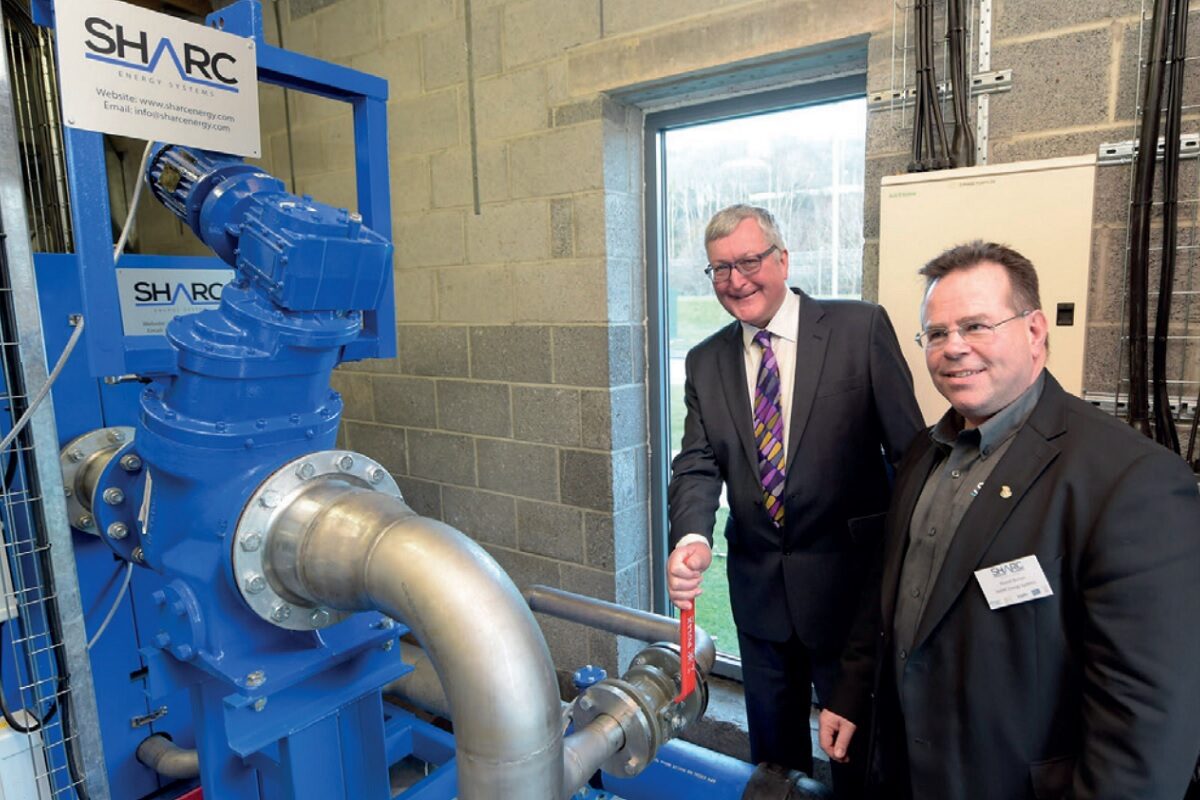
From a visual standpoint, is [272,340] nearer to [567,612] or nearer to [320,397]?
[320,397]

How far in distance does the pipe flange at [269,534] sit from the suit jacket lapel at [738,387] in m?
0.94

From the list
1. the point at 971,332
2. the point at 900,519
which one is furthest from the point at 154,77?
the point at 900,519

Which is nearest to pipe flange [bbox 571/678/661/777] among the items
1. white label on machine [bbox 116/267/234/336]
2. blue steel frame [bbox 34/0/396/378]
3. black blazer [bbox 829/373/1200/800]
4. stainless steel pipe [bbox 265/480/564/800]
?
stainless steel pipe [bbox 265/480/564/800]

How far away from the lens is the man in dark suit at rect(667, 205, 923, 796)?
155cm

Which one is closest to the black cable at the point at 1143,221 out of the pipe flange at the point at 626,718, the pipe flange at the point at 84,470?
the pipe flange at the point at 626,718

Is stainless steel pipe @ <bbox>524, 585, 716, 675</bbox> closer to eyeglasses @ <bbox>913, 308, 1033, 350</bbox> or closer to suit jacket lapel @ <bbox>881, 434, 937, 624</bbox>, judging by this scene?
suit jacket lapel @ <bbox>881, 434, 937, 624</bbox>

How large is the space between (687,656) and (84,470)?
1058mm

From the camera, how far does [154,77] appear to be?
0.85 metres

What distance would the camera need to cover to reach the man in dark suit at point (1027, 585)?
0.87m

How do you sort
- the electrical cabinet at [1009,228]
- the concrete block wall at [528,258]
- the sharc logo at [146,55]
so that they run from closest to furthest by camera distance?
the sharc logo at [146,55] → the electrical cabinet at [1009,228] → the concrete block wall at [528,258]

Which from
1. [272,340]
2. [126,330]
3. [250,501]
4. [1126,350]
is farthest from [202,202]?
[1126,350]

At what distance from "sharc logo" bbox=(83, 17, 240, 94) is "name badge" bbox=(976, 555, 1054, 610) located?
115 centimetres

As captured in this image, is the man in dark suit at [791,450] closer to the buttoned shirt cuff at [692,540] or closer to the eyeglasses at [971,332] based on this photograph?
the buttoned shirt cuff at [692,540]

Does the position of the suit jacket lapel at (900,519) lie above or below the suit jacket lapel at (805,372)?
below
